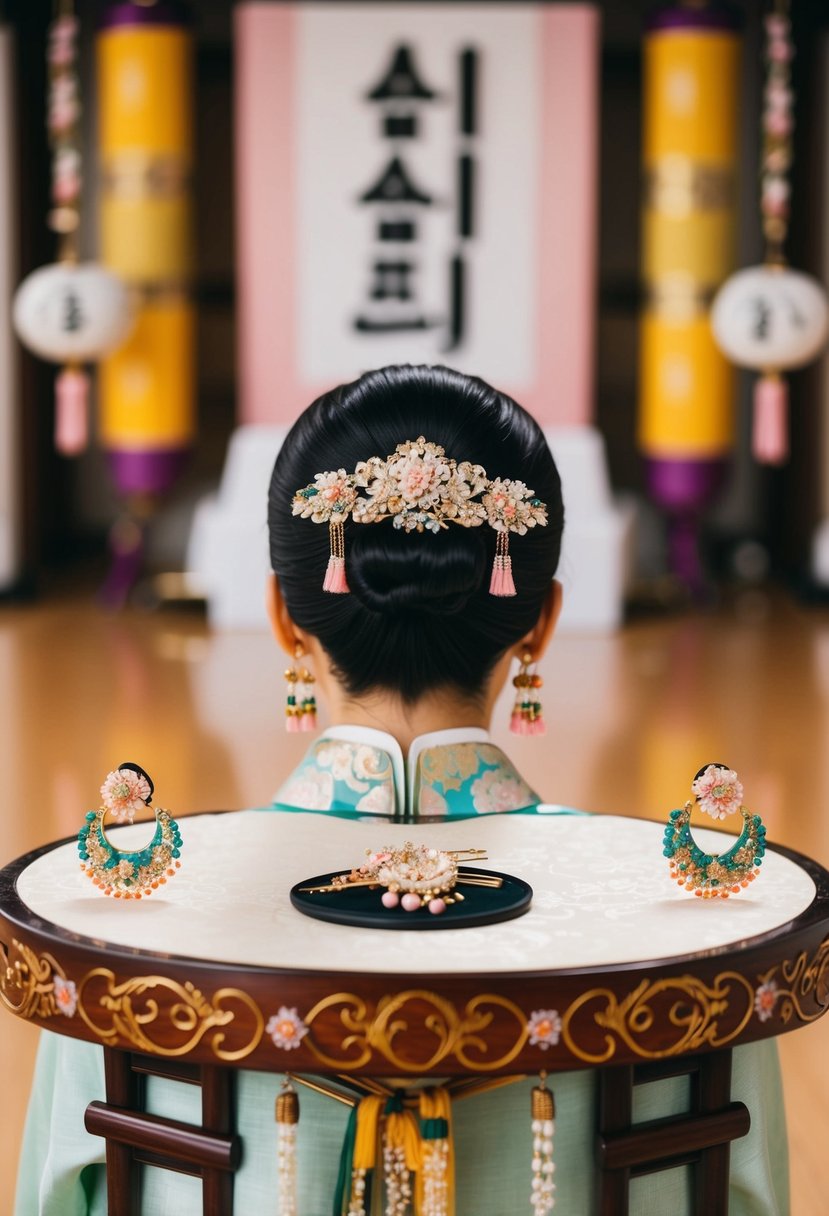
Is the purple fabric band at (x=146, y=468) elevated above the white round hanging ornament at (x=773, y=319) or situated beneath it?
situated beneath

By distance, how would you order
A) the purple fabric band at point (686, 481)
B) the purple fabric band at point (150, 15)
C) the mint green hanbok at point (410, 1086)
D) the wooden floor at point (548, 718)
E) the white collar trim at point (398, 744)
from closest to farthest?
the mint green hanbok at point (410, 1086) < the white collar trim at point (398, 744) < the wooden floor at point (548, 718) < the purple fabric band at point (150, 15) < the purple fabric band at point (686, 481)

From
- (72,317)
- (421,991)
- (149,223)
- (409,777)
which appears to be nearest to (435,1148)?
(421,991)

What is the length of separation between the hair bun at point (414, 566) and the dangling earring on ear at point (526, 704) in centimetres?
22

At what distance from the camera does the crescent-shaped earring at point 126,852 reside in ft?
4.02

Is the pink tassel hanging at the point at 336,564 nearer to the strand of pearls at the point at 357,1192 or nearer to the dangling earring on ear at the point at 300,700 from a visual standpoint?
the dangling earring on ear at the point at 300,700

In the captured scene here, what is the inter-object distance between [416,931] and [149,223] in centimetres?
580

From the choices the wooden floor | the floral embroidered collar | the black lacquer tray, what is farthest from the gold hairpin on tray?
the wooden floor

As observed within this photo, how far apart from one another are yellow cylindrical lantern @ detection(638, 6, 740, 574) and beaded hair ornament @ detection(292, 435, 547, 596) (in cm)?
537

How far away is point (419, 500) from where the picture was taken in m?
1.34

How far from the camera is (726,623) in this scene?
21.1 feet

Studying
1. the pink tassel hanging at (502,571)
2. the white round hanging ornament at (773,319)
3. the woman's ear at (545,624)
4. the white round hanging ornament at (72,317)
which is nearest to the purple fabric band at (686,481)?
the white round hanging ornament at (773,319)

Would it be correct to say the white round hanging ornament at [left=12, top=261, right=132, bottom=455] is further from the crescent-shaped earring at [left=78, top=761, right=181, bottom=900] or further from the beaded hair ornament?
the crescent-shaped earring at [left=78, top=761, right=181, bottom=900]

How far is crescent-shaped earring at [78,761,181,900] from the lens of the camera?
1.23 meters

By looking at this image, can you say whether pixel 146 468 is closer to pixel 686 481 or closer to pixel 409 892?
pixel 686 481
